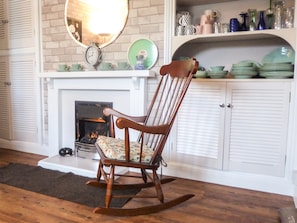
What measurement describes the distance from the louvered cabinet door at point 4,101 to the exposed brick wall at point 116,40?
0.72m

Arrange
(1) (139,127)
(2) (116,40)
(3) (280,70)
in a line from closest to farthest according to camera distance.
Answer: (1) (139,127)
(3) (280,70)
(2) (116,40)

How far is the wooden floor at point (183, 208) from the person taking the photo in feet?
5.66

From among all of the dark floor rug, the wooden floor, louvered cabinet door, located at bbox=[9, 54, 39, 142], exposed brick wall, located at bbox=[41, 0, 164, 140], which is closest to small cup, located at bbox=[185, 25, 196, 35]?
exposed brick wall, located at bbox=[41, 0, 164, 140]

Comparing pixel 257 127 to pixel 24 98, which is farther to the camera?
pixel 24 98

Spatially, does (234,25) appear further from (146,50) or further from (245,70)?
(146,50)

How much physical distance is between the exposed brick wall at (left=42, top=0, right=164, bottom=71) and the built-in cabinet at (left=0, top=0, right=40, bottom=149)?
0.17 metres

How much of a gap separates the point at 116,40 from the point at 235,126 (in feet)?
5.17

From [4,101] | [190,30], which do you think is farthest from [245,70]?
[4,101]

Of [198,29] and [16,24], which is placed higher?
[16,24]

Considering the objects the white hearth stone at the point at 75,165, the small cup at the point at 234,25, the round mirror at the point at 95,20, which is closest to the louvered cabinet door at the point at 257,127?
the small cup at the point at 234,25

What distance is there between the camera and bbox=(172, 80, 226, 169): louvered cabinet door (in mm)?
2361

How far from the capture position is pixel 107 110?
221 centimetres

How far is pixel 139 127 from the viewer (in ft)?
5.37

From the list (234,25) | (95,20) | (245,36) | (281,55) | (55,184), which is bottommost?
(55,184)
